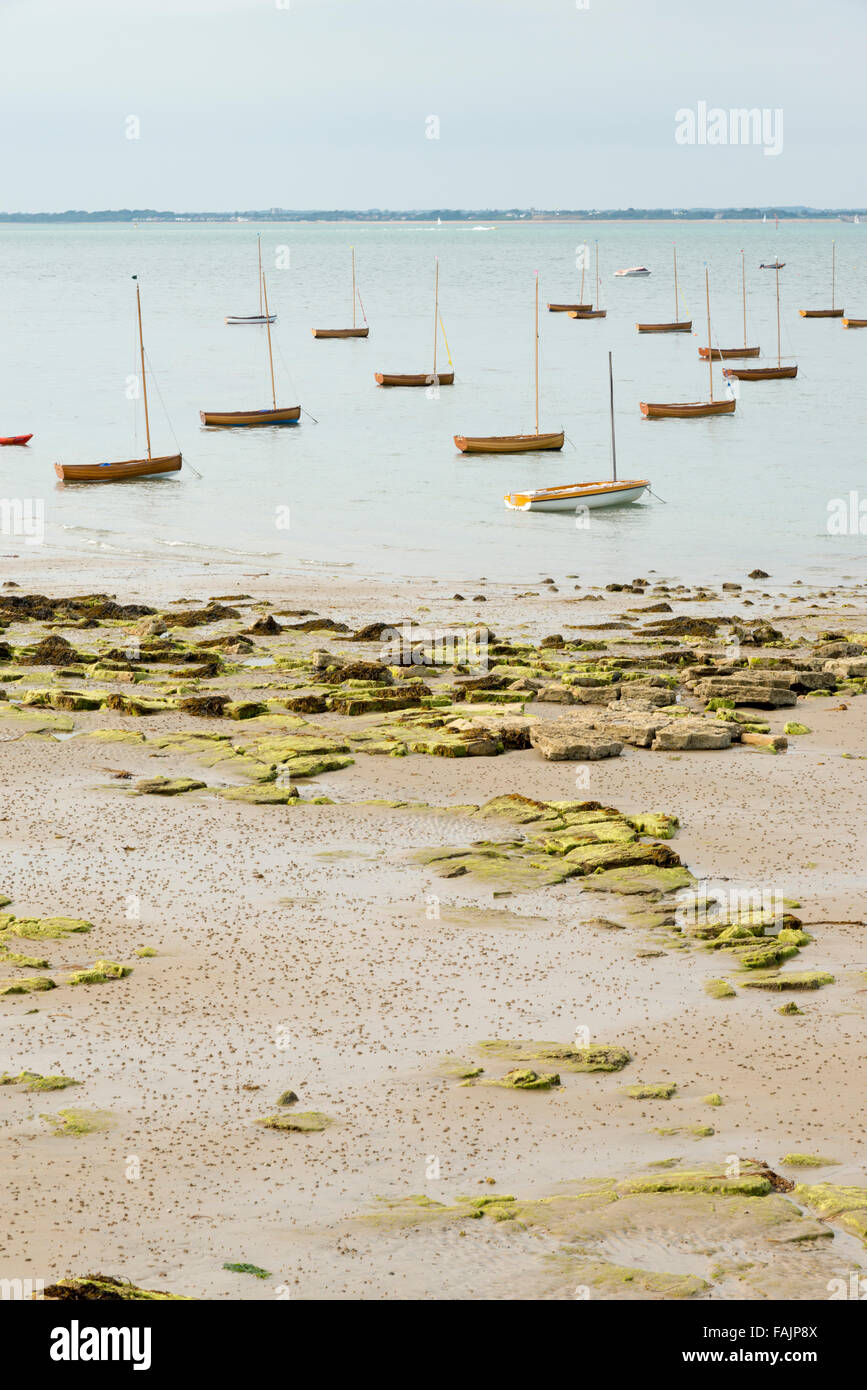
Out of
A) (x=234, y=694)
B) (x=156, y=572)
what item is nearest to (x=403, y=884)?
(x=234, y=694)

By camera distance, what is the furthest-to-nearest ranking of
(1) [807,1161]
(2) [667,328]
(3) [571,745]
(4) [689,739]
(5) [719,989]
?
(2) [667,328] → (4) [689,739] → (3) [571,745] → (5) [719,989] → (1) [807,1161]

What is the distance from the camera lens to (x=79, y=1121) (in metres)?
9.67

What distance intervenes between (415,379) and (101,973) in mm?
67518

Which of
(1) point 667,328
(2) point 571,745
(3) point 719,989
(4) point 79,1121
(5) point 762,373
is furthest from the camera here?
(1) point 667,328

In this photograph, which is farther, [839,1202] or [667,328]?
[667,328]

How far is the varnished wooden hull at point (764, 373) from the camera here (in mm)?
76688

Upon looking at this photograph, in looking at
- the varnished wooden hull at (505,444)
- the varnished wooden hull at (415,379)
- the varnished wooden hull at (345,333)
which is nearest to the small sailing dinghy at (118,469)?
the varnished wooden hull at (505,444)

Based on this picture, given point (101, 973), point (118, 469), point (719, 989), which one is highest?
point (118, 469)

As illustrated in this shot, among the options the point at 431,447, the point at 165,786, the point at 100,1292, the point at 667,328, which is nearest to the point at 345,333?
the point at 667,328

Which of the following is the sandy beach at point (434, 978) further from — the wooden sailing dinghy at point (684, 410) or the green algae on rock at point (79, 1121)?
the wooden sailing dinghy at point (684, 410)

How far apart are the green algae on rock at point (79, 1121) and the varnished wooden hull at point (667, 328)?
338 ft

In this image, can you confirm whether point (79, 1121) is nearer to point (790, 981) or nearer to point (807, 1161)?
point (807, 1161)

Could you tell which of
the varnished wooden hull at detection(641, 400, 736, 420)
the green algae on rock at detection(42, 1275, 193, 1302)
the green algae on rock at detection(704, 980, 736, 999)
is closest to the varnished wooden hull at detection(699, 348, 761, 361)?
the varnished wooden hull at detection(641, 400, 736, 420)

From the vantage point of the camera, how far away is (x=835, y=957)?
497 inches
